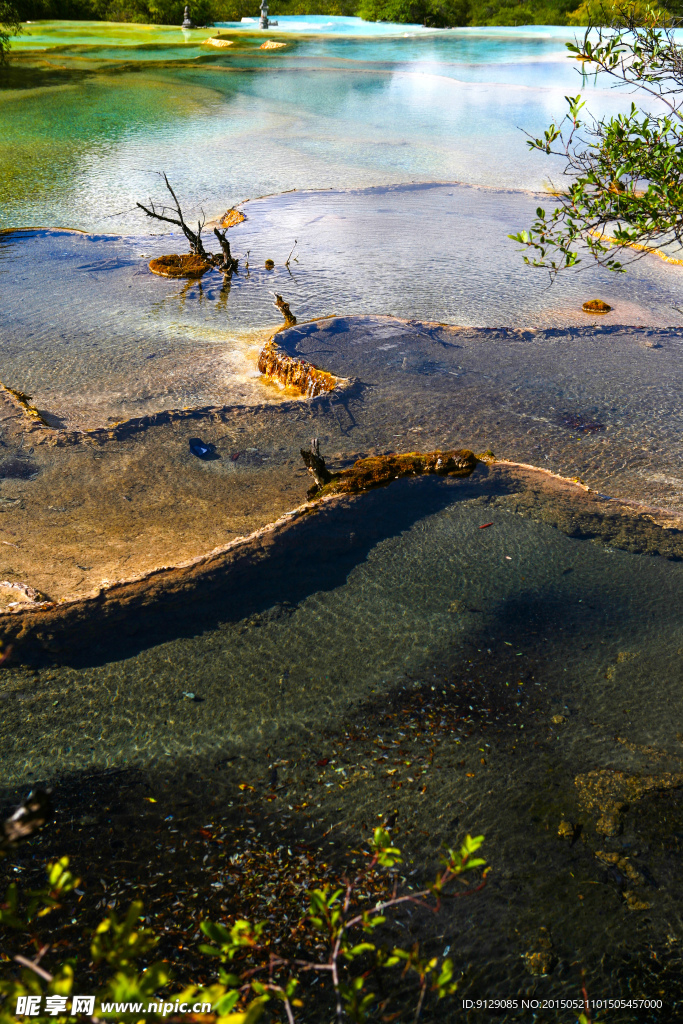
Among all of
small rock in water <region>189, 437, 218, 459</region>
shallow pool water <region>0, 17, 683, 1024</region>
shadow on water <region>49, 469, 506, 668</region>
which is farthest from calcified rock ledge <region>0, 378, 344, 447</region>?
shadow on water <region>49, 469, 506, 668</region>

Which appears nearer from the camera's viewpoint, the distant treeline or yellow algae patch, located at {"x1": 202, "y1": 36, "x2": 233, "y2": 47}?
yellow algae patch, located at {"x1": 202, "y1": 36, "x2": 233, "y2": 47}

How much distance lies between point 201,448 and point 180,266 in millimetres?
4149

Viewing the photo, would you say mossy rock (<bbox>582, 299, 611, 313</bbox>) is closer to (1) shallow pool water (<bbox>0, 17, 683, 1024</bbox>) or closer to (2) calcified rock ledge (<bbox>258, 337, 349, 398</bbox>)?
(1) shallow pool water (<bbox>0, 17, 683, 1024</bbox>)

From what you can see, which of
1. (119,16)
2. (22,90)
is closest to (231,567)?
(22,90)

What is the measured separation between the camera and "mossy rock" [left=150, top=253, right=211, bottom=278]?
788cm

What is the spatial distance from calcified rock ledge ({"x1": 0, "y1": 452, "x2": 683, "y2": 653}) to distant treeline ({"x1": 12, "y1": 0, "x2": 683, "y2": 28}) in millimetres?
31454

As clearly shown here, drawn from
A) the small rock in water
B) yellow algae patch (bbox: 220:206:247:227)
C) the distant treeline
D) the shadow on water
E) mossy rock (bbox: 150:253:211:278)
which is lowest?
the shadow on water

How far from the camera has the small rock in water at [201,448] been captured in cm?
459

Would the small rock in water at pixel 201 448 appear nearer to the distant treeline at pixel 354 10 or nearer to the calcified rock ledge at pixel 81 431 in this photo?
the calcified rock ledge at pixel 81 431

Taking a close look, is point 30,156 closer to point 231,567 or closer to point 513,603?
point 231,567

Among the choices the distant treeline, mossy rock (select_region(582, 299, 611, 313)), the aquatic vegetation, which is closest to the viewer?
the aquatic vegetation

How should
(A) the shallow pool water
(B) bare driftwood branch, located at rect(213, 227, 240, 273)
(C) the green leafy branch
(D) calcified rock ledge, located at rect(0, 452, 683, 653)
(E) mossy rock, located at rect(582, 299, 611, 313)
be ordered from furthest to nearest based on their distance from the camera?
1. (B) bare driftwood branch, located at rect(213, 227, 240, 273)
2. (E) mossy rock, located at rect(582, 299, 611, 313)
3. (D) calcified rock ledge, located at rect(0, 452, 683, 653)
4. (A) the shallow pool water
5. (C) the green leafy branch

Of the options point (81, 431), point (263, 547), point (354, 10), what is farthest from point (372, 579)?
point (354, 10)

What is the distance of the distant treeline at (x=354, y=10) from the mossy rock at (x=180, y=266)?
Result: 1072 inches
